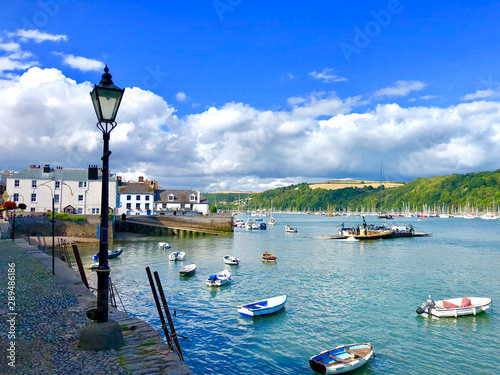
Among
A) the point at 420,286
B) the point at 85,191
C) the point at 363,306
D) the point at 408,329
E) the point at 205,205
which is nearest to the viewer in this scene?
the point at 408,329

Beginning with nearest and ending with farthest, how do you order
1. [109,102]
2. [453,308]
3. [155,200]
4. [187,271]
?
[109,102] → [453,308] → [187,271] → [155,200]

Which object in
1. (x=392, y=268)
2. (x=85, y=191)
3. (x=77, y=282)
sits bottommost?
(x=392, y=268)

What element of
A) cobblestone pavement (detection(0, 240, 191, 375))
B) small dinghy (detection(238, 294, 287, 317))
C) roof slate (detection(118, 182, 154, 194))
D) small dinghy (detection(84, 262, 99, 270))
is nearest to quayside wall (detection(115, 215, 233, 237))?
roof slate (detection(118, 182, 154, 194))

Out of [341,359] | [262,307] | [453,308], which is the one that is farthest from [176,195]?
[341,359]

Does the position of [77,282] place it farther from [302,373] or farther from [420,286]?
[420,286]

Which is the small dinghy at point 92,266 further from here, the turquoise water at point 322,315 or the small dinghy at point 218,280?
the small dinghy at point 218,280

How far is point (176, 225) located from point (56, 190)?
89.1 feet

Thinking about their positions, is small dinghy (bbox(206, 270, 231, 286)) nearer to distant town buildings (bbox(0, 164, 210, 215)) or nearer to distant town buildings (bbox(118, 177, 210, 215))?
distant town buildings (bbox(0, 164, 210, 215))

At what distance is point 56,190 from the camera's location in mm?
76375

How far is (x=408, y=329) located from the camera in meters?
22.1

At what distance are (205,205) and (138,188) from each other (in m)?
19.6

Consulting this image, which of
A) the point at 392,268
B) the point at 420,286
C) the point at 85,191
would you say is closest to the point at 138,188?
the point at 85,191

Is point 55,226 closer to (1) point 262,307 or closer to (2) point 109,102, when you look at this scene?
(1) point 262,307

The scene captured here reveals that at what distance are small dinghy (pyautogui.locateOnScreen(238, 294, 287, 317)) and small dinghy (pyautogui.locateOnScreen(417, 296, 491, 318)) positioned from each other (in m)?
9.72
